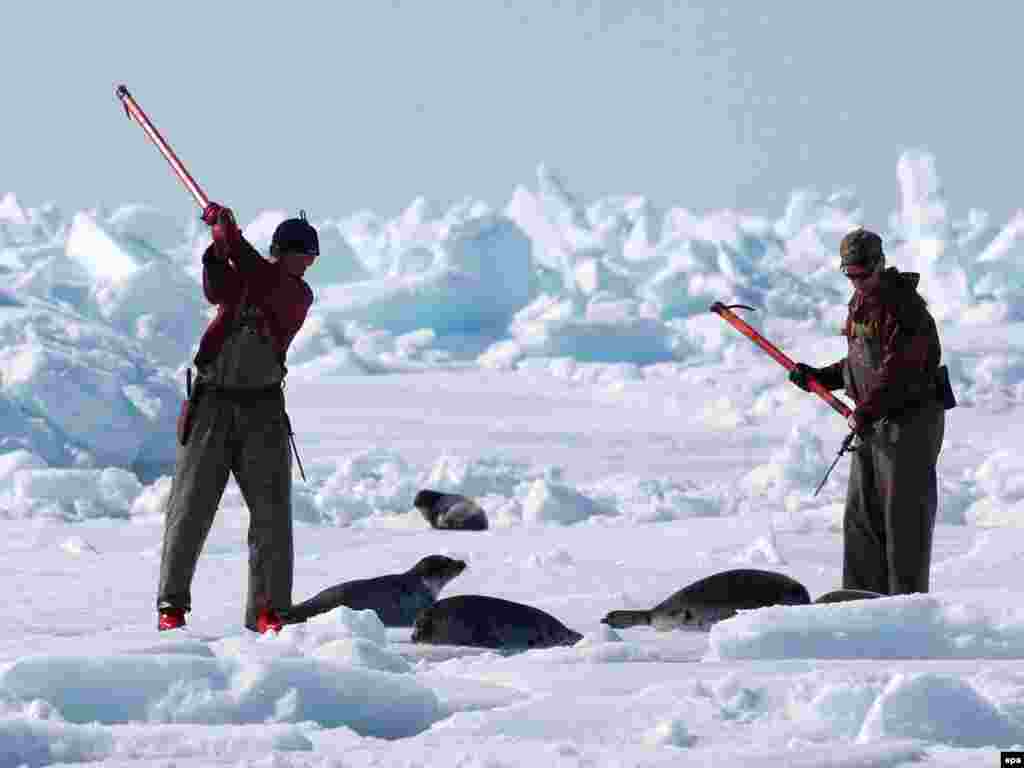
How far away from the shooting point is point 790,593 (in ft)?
18.0

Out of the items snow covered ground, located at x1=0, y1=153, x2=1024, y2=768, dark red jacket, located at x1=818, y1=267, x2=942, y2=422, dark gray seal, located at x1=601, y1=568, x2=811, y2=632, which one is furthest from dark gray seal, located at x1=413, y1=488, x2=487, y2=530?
dark red jacket, located at x1=818, y1=267, x2=942, y2=422

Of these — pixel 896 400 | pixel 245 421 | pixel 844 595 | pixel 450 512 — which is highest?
pixel 450 512

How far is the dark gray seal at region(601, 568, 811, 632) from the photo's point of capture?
5.34 meters

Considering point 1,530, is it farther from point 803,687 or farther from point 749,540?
point 803,687

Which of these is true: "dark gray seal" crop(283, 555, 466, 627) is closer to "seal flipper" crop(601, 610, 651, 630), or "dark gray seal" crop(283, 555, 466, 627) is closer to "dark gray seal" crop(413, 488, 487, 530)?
"seal flipper" crop(601, 610, 651, 630)

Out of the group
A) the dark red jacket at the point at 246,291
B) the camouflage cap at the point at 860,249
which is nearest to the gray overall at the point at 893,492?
the camouflage cap at the point at 860,249

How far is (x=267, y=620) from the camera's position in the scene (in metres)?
5.00

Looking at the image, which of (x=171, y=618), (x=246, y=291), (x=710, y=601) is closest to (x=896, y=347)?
(x=710, y=601)

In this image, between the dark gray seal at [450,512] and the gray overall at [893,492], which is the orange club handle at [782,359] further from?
the dark gray seal at [450,512]

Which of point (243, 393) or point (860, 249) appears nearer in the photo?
point (243, 393)

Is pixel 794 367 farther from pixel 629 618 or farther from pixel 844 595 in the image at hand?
pixel 629 618

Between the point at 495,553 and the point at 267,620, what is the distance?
3158 millimetres

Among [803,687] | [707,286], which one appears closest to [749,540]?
[803,687]

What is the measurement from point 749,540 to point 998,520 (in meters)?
3.07
